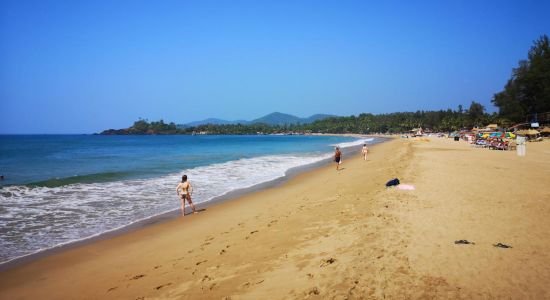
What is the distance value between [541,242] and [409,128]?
15901cm

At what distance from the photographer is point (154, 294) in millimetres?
5137

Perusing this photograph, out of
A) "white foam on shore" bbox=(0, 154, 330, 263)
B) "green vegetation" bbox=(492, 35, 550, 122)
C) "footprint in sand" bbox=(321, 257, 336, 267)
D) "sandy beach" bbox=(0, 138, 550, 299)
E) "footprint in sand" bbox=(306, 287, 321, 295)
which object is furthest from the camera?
"green vegetation" bbox=(492, 35, 550, 122)

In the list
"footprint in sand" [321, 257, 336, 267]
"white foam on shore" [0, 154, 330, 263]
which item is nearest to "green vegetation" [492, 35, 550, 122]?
"white foam on shore" [0, 154, 330, 263]

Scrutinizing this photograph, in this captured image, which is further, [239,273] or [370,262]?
[239,273]

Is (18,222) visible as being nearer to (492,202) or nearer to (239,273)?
(239,273)

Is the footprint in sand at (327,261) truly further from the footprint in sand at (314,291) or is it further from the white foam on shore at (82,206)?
the white foam on shore at (82,206)

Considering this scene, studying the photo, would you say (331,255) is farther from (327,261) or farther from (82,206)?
(82,206)

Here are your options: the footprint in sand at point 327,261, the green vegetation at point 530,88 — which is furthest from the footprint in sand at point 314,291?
the green vegetation at point 530,88

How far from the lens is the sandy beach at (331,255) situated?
179 inches

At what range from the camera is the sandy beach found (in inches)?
179

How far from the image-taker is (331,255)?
5707 mm

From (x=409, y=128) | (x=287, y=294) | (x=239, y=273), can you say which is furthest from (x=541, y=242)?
(x=409, y=128)

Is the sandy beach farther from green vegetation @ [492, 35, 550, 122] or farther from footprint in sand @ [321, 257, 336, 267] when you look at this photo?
green vegetation @ [492, 35, 550, 122]

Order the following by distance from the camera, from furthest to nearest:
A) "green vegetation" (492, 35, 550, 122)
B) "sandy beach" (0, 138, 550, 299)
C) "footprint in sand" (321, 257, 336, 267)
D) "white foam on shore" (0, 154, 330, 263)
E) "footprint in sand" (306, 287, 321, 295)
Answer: "green vegetation" (492, 35, 550, 122), "white foam on shore" (0, 154, 330, 263), "footprint in sand" (321, 257, 336, 267), "sandy beach" (0, 138, 550, 299), "footprint in sand" (306, 287, 321, 295)
